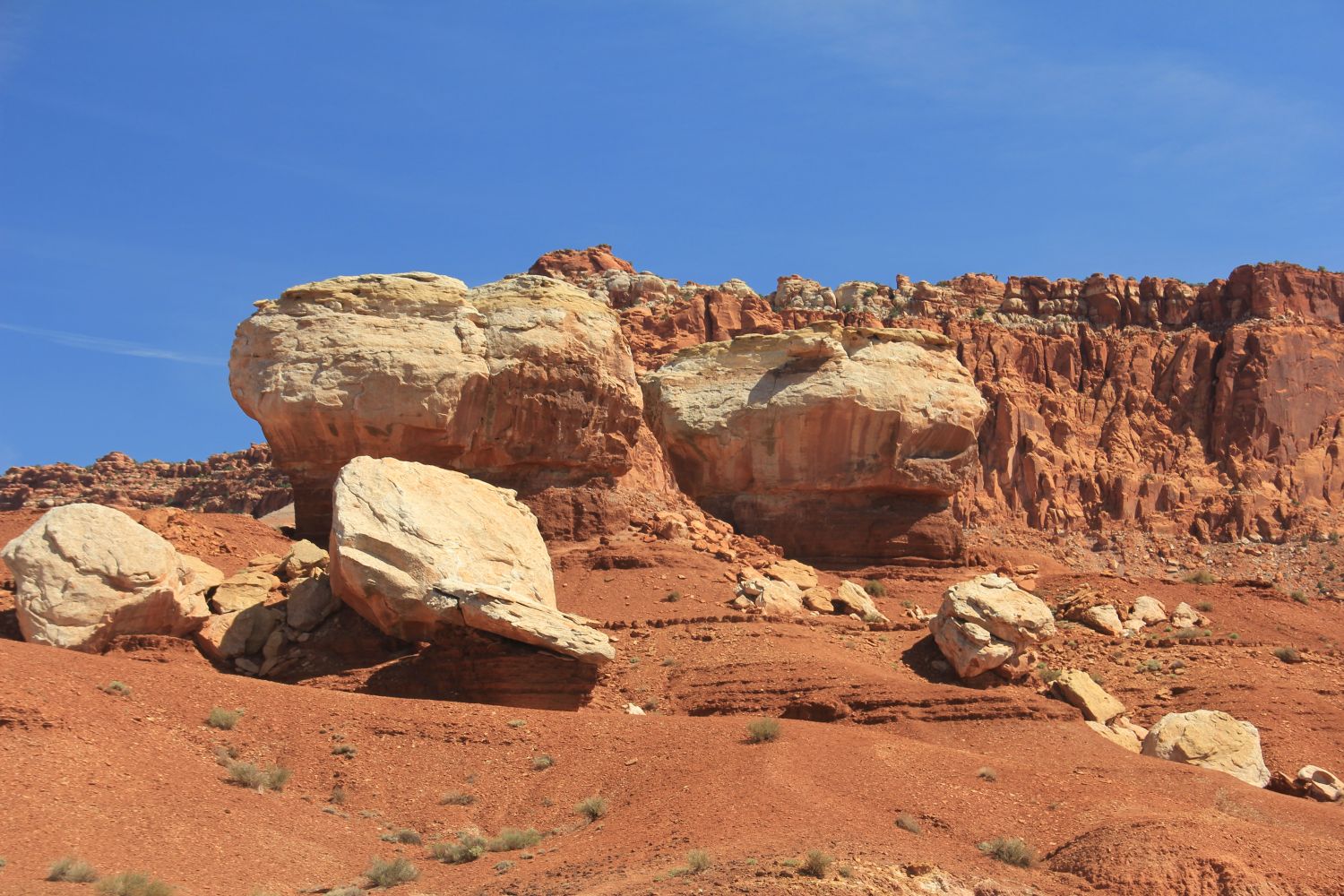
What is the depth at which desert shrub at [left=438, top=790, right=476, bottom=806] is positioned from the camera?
13.6 metres

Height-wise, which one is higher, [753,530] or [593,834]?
[753,530]

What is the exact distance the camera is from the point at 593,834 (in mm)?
12719

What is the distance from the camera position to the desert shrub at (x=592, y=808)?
1325 cm

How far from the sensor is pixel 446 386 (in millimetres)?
23625

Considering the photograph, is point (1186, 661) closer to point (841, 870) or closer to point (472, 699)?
point (472, 699)

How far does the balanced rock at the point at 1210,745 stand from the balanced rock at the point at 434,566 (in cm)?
679

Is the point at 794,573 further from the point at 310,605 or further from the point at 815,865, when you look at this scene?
the point at 815,865

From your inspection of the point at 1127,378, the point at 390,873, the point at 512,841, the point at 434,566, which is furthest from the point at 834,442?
the point at 1127,378

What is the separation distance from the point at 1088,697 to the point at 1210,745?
195 cm

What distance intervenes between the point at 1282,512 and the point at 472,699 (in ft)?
181

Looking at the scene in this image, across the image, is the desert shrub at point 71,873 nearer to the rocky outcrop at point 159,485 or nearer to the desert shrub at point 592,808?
the desert shrub at point 592,808

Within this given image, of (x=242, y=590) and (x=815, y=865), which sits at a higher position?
(x=242, y=590)

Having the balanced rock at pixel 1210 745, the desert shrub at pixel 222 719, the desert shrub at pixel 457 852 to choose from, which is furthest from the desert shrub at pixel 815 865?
the balanced rock at pixel 1210 745

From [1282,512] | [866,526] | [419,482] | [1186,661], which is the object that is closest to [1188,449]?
[1282,512]
